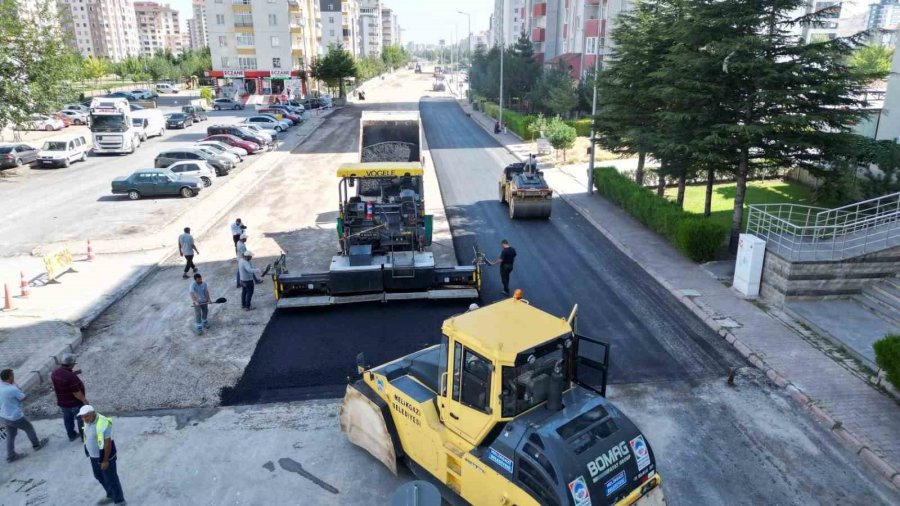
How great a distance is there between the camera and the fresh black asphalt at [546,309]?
11586 mm

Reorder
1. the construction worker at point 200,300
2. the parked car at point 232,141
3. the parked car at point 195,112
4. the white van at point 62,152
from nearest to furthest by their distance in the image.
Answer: the construction worker at point 200,300, the white van at point 62,152, the parked car at point 232,141, the parked car at point 195,112

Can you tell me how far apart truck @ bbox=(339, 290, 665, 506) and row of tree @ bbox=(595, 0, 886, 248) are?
1158 centimetres

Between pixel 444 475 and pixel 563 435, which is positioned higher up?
pixel 563 435

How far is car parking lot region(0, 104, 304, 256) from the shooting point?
21.6 metres

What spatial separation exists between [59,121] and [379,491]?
56600 mm

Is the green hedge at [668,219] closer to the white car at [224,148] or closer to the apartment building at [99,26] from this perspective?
the white car at [224,148]

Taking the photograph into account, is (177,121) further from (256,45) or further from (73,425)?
(73,425)

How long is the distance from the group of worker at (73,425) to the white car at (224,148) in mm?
26339

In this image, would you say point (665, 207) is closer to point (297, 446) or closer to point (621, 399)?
point (621, 399)

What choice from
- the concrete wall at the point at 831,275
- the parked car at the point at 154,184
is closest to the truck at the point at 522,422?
the concrete wall at the point at 831,275

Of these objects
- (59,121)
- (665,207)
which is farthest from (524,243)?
(59,121)

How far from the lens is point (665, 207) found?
785 inches

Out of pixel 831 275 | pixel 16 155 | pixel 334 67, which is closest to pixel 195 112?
pixel 334 67

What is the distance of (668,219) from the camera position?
19.1m
